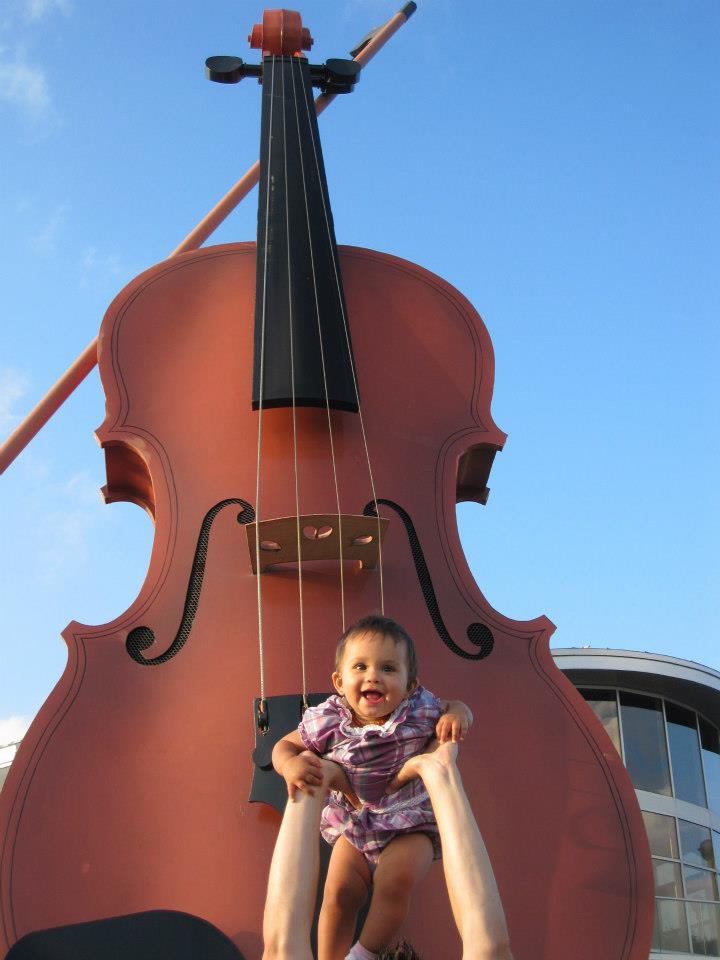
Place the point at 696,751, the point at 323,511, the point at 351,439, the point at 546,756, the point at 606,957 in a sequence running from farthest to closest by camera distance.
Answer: the point at 696,751
the point at 351,439
the point at 323,511
the point at 546,756
the point at 606,957

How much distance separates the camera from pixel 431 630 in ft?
10.4

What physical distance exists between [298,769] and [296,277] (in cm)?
288

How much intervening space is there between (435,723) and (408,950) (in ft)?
1.70

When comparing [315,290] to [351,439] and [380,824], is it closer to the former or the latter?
[351,439]

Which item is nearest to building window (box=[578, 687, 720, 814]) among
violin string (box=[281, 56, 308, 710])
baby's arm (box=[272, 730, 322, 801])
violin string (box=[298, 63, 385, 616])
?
violin string (box=[298, 63, 385, 616])

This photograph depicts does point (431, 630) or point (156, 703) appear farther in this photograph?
point (431, 630)

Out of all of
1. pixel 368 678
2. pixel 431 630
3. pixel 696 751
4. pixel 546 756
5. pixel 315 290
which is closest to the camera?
pixel 368 678

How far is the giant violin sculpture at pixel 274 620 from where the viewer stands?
2615mm

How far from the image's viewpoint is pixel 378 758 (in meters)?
2.20

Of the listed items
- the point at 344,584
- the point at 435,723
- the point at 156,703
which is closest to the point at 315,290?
the point at 344,584

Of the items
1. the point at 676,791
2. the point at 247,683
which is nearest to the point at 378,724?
the point at 247,683

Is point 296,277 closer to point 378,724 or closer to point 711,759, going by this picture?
point 378,724

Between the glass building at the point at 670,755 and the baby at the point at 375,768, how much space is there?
11.1 metres

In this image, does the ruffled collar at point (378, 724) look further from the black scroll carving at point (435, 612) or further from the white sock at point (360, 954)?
the black scroll carving at point (435, 612)
